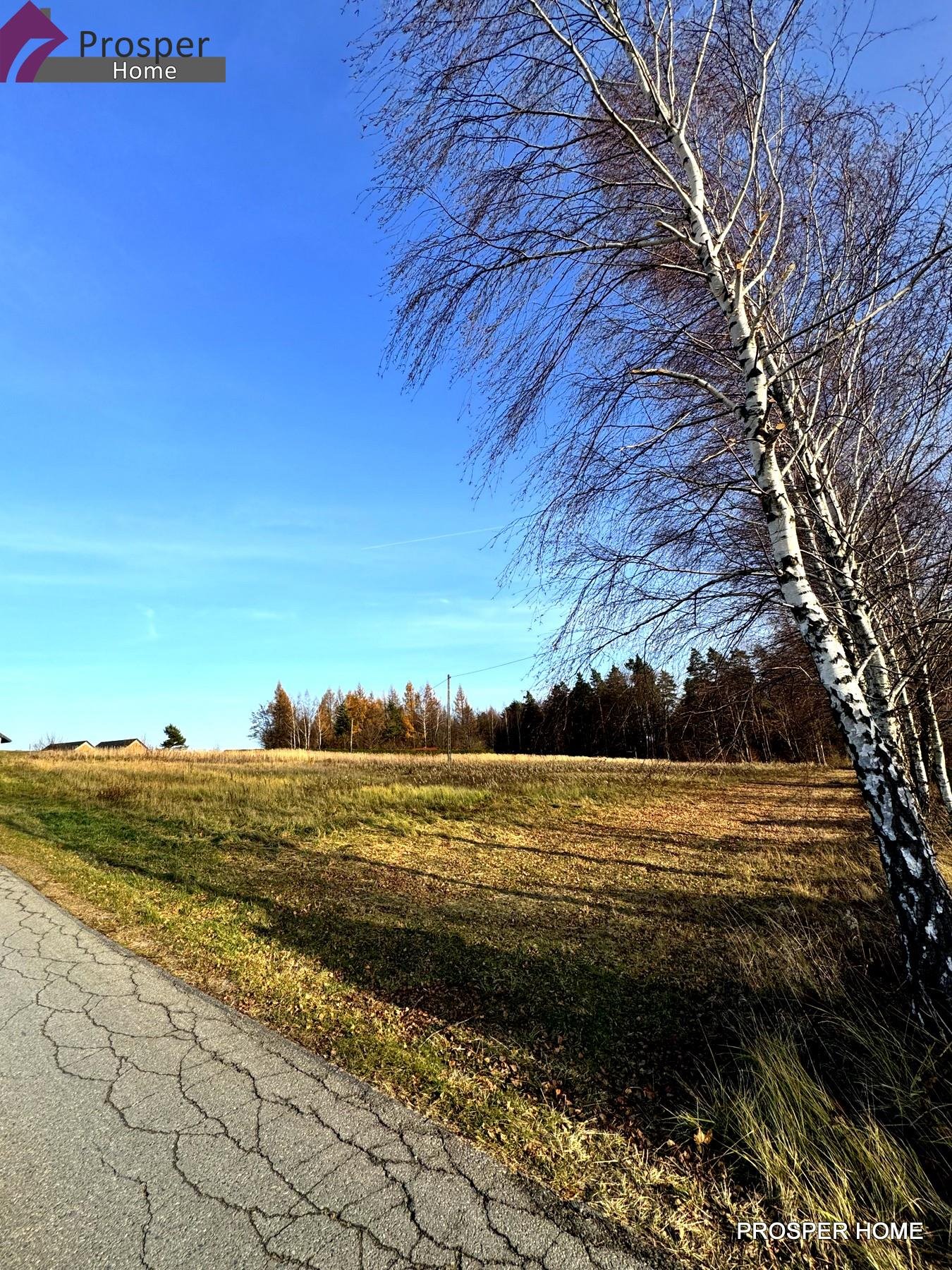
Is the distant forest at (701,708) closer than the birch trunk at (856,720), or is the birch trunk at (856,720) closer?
the birch trunk at (856,720)

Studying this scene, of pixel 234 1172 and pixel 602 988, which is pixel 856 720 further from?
pixel 234 1172

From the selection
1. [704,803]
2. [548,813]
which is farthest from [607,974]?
[704,803]

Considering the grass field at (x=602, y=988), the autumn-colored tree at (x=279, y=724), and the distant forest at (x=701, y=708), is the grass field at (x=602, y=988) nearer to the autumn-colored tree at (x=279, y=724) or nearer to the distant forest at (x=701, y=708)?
the distant forest at (x=701, y=708)

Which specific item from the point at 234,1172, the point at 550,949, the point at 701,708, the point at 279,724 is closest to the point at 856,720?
the point at 701,708

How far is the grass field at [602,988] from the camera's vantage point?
228cm

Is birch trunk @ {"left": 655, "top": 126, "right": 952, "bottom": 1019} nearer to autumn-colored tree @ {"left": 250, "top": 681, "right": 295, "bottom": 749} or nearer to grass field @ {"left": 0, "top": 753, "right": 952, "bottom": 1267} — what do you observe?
grass field @ {"left": 0, "top": 753, "right": 952, "bottom": 1267}

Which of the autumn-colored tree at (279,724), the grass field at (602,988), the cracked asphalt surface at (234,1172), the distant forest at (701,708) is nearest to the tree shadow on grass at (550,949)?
the grass field at (602,988)

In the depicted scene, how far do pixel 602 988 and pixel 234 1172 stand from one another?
2546mm

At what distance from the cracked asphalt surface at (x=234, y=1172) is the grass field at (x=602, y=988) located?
202mm

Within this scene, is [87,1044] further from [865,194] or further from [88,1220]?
[865,194]

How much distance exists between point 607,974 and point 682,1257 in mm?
2299

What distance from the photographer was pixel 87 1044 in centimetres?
322

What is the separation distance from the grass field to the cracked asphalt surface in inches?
8.0

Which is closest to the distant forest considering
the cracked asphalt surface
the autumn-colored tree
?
the cracked asphalt surface
